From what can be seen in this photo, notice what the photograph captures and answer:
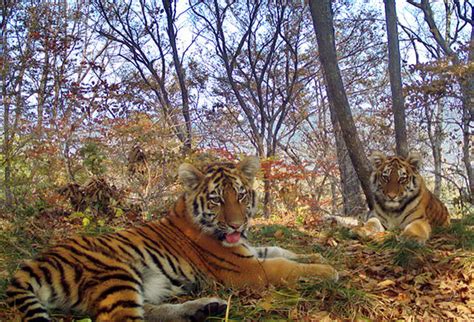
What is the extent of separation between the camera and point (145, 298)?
3125mm

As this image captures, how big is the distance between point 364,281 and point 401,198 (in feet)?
6.20

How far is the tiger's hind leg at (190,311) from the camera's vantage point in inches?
115

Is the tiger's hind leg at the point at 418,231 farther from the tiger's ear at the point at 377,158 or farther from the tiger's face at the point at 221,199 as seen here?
the tiger's face at the point at 221,199

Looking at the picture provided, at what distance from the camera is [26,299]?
266 centimetres

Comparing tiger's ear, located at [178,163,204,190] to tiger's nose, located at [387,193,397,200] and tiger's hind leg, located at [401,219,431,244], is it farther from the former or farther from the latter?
tiger's nose, located at [387,193,397,200]

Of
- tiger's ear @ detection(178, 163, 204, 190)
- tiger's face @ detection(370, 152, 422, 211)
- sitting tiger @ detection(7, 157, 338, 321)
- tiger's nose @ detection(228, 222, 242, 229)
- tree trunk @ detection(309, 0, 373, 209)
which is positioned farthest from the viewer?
tree trunk @ detection(309, 0, 373, 209)

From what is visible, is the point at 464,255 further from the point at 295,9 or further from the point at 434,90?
the point at 295,9

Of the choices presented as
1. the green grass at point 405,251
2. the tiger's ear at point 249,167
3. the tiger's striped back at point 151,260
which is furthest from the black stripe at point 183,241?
the green grass at point 405,251

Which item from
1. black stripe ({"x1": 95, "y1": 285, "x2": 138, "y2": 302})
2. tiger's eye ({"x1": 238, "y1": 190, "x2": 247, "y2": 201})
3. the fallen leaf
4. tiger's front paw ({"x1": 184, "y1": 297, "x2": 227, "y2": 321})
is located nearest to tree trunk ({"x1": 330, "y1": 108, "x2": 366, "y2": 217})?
the fallen leaf

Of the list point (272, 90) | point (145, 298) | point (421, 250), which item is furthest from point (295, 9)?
point (145, 298)

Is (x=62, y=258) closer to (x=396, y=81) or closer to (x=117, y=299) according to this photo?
(x=117, y=299)

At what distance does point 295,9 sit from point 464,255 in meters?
13.8

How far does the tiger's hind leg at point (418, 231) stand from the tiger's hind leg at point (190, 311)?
230 cm

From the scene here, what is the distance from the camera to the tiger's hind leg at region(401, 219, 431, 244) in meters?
4.42
